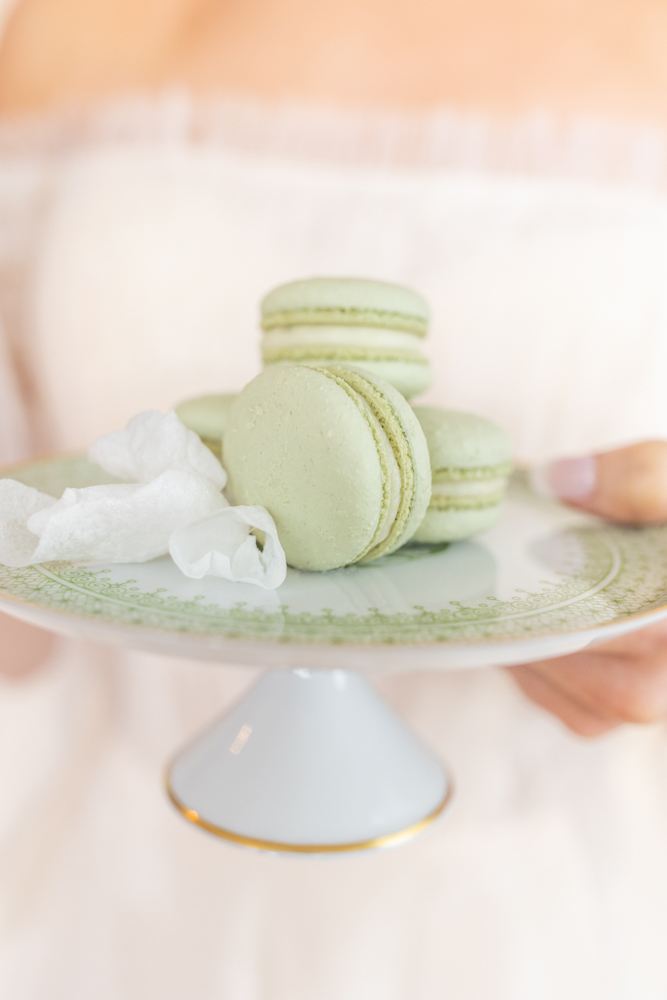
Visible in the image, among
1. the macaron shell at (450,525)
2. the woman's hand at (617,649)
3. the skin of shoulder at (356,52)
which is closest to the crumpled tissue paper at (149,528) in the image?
the macaron shell at (450,525)

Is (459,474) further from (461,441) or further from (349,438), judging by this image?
(349,438)

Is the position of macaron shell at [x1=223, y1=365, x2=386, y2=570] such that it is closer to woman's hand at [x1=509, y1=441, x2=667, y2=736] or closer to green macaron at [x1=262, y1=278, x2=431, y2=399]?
green macaron at [x1=262, y1=278, x2=431, y2=399]

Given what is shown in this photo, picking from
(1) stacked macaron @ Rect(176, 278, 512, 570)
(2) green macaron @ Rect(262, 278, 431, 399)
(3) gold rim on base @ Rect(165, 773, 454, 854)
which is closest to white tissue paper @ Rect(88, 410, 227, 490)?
(1) stacked macaron @ Rect(176, 278, 512, 570)

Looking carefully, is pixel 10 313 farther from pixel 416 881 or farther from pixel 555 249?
pixel 416 881

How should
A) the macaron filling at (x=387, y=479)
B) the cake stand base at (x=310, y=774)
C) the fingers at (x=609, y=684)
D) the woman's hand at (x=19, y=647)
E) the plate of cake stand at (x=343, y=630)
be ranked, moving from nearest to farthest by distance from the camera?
the plate of cake stand at (x=343, y=630) < the macaron filling at (x=387, y=479) < the cake stand base at (x=310, y=774) < the fingers at (x=609, y=684) < the woman's hand at (x=19, y=647)

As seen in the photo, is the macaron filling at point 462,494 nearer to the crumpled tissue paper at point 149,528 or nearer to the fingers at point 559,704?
the crumpled tissue paper at point 149,528

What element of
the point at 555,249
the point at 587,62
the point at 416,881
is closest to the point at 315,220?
the point at 555,249
